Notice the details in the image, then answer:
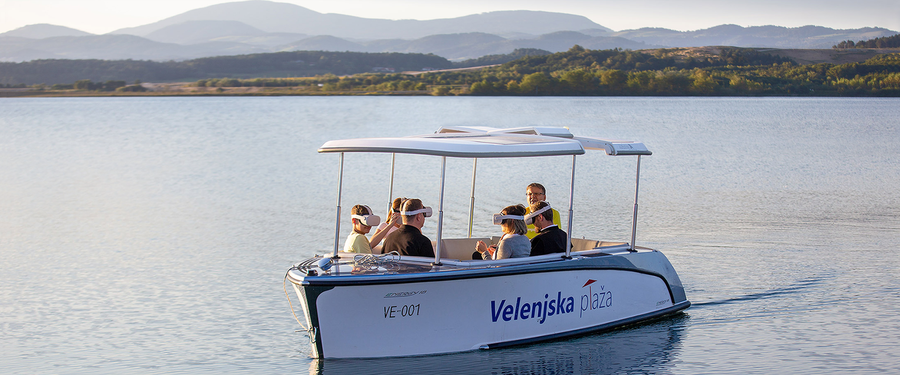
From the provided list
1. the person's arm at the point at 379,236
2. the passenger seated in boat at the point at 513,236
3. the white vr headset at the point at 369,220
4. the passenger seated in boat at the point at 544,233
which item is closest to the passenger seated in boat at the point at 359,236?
the white vr headset at the point at 369,220

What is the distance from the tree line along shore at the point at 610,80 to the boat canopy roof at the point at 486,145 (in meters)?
88.2

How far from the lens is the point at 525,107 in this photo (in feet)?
248

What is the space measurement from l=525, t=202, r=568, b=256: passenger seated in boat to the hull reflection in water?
3.02ft

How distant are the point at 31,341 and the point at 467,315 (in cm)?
472

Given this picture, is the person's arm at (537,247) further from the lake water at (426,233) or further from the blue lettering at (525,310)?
the lake water at (426,233)

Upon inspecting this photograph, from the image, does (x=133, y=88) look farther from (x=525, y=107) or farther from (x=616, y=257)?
(x=616, y=257)

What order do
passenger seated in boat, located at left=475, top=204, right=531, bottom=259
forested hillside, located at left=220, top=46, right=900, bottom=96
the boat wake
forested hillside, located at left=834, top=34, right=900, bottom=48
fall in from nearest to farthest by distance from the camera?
passenger seated in boat, located at left=475, top=204, right=531, bottom=259 < the boat wake < forested hillside, located at left=220, top=46, right=900, bottom=96 < forested hillside, located at left=834, top=34, right=900, bottom=48

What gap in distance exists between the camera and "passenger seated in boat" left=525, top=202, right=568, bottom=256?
7988 mm

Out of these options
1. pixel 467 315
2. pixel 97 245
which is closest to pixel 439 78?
pixel 97 245

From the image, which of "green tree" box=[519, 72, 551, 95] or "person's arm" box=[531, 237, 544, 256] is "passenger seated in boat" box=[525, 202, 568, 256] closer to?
"person's arm" box=[531, 237, 544, 256]

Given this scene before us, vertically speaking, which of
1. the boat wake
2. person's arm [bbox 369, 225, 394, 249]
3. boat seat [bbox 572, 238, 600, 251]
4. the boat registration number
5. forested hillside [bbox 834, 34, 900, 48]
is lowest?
the boat wake

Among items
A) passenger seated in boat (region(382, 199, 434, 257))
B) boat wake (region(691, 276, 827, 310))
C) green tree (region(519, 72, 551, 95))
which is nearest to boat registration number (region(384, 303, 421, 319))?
passenger seated in boat (region(382, 199, 434, 257))

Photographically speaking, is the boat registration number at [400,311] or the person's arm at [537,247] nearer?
the boat registration number at [400,311]

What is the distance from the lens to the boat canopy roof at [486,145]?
723cm
